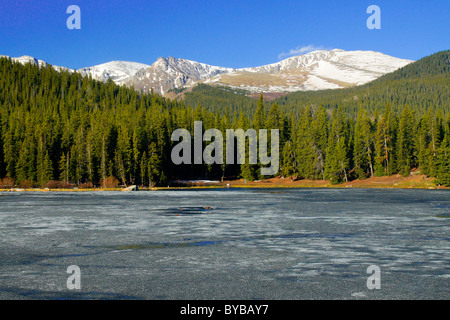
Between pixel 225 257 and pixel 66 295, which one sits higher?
pixel 66 295

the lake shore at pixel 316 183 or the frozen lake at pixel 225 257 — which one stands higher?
the frozen lake at pixel 225 257

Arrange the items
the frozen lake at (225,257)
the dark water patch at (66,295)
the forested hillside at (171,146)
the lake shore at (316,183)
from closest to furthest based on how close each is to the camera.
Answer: the dark water patch at (66,295) < the frozen lake at (225,257) < the forested hillside at (171,146) < the lake shore at (316,183)

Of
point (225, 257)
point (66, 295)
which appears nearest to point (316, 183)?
point (225, 257)

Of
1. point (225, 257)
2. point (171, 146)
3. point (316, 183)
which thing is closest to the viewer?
point (225, 257)

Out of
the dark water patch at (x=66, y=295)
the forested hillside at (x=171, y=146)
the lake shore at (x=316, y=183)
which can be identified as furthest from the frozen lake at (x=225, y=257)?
the lake shore at (x=316, y=183)

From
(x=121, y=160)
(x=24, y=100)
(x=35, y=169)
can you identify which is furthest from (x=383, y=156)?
(x=24, y=100)

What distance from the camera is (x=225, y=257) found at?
16.9 meters

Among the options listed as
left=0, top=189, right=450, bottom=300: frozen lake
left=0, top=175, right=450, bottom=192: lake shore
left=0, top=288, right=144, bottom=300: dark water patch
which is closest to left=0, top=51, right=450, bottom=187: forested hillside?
left=0, top=175, right=450, bottom=192: lake shore

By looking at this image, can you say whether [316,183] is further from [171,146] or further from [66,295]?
[66,295]

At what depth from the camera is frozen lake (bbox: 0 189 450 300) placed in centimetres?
1217

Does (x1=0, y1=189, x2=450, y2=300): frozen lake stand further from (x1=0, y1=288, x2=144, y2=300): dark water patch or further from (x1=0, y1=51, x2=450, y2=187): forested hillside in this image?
(x1=0, y1=51, x2=450, y2=187): forested hillside

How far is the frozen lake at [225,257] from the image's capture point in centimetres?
1217

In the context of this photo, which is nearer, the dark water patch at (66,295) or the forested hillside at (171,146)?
the dark water patch at (66,295)

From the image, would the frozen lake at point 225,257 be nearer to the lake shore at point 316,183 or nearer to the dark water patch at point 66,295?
the dark water patch at point 66,295
